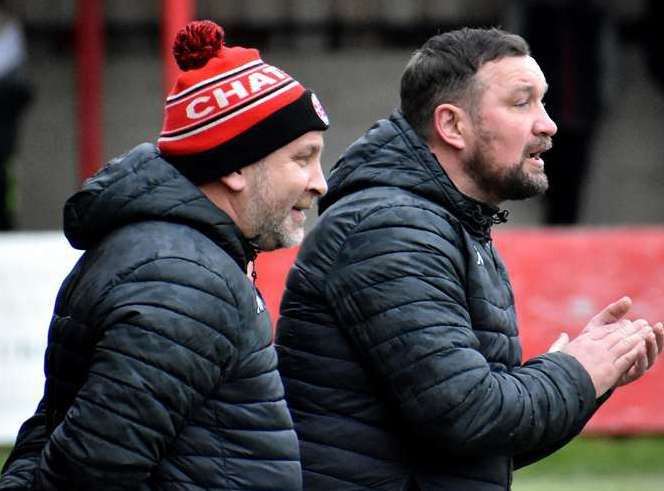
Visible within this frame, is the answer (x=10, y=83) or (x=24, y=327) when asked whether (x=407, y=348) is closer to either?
(x=24, y=327)

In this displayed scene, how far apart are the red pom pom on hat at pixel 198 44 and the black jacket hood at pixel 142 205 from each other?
208mm

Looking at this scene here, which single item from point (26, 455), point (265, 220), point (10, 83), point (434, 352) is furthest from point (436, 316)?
point (10, 83)

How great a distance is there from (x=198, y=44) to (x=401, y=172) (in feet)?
2.38

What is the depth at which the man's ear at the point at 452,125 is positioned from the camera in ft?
13.4

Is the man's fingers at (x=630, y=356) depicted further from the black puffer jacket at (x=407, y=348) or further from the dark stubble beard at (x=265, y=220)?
the dark stubble beard at (x=265, y=220)

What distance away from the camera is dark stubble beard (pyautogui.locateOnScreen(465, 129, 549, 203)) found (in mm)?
4105

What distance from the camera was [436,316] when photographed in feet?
12.5

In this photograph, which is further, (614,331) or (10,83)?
(10,83)

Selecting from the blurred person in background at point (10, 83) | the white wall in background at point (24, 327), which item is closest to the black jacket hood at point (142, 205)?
the white wall in background at point (24, 327)

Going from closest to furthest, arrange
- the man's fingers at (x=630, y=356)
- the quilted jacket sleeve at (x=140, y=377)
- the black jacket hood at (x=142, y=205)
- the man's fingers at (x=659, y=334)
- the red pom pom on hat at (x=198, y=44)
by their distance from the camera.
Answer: the quilted jacket sleeve at (x=140, y=377) < the black jacket hood at (x=142, y=205) < the red pom pom on hat at (x=198, y=44) < the man's fingers at (x=630, y=356) < the man's fingers at (x=659, y=334)

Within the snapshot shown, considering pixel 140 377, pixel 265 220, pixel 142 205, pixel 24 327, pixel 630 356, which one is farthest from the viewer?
pixel 24 327

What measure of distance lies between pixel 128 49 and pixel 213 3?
0.75 meters

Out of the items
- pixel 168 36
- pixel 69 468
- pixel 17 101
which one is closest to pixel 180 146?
pixel 69 468

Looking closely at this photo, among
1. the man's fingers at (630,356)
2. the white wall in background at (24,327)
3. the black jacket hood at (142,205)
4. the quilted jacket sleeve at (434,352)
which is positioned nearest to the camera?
the black jacket hood at (142,205)
